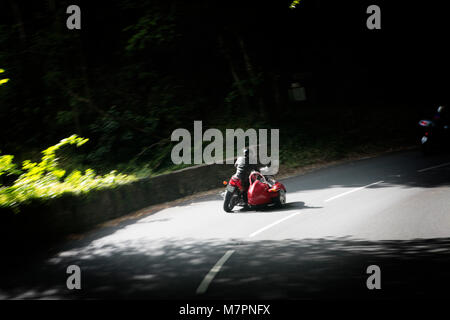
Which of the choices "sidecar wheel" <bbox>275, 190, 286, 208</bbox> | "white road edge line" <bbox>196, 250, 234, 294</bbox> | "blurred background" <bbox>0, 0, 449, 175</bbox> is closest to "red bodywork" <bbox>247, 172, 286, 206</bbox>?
"sidecar wheel" <bbox>275, 190, 286, 208</bbox>

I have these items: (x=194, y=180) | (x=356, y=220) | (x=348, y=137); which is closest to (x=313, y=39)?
(x=348, y=137)

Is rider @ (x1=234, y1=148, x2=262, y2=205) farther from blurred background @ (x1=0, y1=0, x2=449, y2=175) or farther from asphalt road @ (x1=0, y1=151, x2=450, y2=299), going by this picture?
blurred background @ (x1=0, y1=0, x2=449, y2=175)

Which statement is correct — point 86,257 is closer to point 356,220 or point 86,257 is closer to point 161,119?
point 356,220

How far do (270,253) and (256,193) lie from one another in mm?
3929

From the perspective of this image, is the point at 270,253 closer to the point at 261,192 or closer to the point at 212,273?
the point at 212,273

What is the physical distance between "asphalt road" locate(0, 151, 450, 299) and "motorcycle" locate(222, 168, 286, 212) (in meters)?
0.31

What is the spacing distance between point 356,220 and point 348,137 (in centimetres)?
1589

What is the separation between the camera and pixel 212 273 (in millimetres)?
6641

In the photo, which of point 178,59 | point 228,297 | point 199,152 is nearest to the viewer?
point 228,297

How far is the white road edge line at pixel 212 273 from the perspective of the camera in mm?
5959

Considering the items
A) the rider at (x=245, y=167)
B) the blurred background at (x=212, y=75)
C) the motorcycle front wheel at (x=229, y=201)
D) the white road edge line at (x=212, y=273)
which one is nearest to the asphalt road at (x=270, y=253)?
the white road edge line at (x=212, y=273)

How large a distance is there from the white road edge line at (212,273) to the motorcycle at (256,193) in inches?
146

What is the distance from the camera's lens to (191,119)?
24906mm

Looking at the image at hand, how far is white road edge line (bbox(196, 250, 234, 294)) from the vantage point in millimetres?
5959
